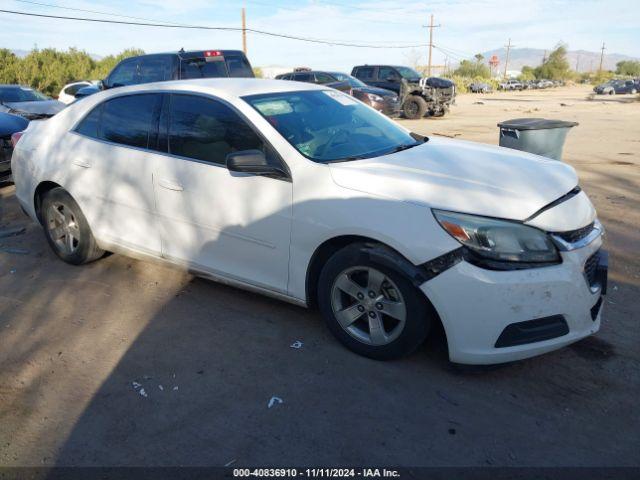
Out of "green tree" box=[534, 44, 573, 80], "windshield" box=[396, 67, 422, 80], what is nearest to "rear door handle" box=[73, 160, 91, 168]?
"windshield" box=[396, 67, 422, 80]

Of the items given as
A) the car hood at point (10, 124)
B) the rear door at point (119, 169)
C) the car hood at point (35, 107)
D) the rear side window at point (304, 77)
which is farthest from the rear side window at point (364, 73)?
the rear door at point (119, 169)

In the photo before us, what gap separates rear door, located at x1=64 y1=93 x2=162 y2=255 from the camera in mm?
4020

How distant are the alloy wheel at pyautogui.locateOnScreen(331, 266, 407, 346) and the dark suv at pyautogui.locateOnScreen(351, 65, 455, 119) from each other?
16622 mm

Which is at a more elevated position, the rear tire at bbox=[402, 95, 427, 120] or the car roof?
the car roof

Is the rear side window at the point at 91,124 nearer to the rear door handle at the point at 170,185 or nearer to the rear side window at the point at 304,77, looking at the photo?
the rear door handle at the point at 170,185

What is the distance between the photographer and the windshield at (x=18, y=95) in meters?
13.3

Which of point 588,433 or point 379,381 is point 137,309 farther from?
point 588,433

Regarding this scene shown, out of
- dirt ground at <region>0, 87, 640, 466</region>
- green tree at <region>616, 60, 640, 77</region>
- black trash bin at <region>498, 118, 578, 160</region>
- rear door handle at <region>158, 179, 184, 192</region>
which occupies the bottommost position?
dirt ground at <region>0, 87, 640, 466</region>

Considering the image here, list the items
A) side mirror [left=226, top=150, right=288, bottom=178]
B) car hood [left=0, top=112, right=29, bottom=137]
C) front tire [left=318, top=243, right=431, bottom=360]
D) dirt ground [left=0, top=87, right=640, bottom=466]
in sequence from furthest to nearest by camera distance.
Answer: car hood [left=0, top=112, right=29, bottom=137], side mirror [left=226, top=150, right=288, bottom=178], front tire [left=318, top=243, right=431, bottom=360], dirt ground [left=0, top=87, right=640, bottom=466]

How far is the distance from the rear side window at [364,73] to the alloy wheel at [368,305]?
1830cm

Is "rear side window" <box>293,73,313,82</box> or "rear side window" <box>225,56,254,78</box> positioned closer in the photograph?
"rear side window" <box>225,56,254,78</box>

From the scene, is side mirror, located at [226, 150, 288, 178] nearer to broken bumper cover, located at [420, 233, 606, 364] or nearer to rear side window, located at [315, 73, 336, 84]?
broken bumper cover, located at [420, 233, 606, 364]

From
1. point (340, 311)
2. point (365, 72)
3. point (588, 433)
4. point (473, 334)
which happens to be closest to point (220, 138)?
point (340, 311)

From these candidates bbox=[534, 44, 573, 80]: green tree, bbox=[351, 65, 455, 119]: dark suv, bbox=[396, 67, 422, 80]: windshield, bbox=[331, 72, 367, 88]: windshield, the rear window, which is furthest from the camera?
bbox=[534, 44, 573, 80]: green tree
